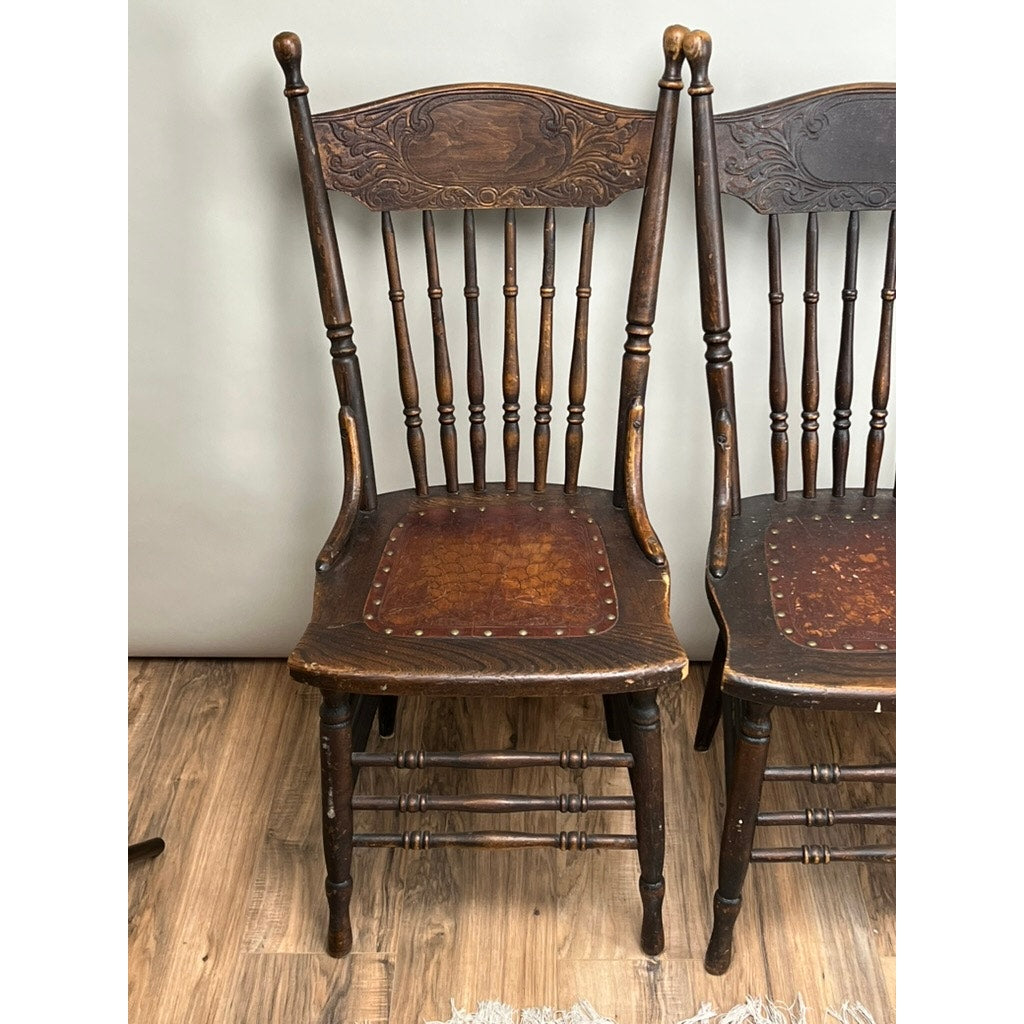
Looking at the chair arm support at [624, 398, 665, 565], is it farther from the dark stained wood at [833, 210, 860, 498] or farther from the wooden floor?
the wooden floor

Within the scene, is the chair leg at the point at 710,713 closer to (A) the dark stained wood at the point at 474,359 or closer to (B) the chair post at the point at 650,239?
(B) the chair post at the point at 650,239

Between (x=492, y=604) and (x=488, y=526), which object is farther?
(x=488, y=526)

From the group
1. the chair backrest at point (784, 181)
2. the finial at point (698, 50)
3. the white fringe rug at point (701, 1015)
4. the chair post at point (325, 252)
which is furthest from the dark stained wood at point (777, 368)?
the white fringe rug at point (701, 1015)

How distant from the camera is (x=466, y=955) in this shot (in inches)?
59.5

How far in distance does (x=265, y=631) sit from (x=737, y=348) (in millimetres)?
1002

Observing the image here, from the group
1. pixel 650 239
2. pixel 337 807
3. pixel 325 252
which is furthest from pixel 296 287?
pixel 337 807

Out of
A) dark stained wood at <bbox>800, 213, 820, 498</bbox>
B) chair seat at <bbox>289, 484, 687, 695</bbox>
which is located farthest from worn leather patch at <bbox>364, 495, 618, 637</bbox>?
dark stained wood at <bbox>800, 213, 820, 498</bbox>

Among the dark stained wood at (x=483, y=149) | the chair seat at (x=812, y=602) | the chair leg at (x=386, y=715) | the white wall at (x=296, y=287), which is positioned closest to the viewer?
the chair seat at (x=812, y=602)

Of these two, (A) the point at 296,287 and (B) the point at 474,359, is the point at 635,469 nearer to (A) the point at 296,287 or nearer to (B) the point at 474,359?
(B) the point at 474,359

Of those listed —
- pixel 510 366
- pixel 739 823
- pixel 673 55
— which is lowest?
pixel 739 823

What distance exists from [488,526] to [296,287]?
1.81ft

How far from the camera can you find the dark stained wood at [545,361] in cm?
155

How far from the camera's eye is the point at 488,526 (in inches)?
61.2

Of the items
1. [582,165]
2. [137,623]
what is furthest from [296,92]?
[137,623]
